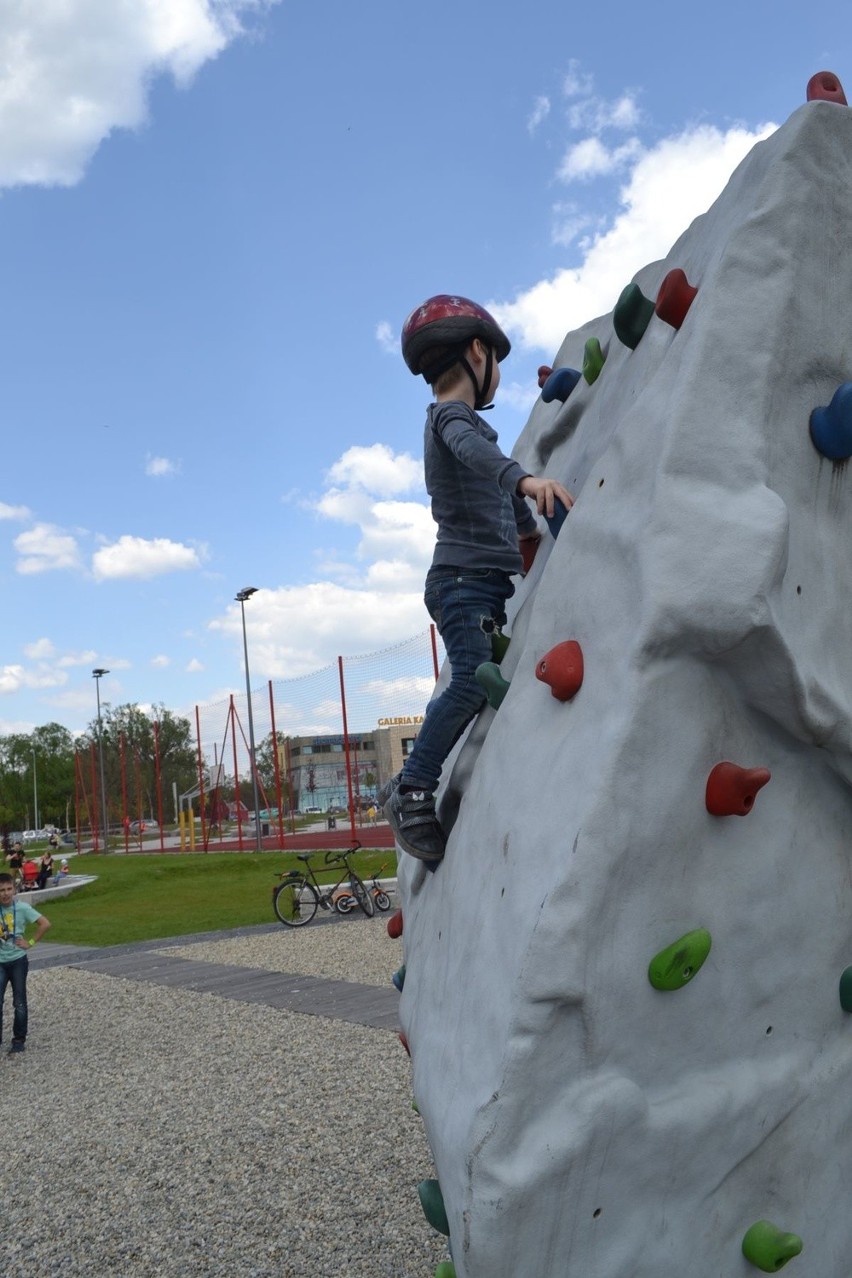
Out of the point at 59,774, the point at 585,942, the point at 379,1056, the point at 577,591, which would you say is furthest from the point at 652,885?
the point at 59,774

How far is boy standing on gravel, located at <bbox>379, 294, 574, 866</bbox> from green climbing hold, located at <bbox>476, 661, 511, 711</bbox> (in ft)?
0.65

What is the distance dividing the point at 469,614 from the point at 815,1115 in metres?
1.37

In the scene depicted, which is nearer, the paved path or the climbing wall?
the climbing wall

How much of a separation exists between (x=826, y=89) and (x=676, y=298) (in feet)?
1.72

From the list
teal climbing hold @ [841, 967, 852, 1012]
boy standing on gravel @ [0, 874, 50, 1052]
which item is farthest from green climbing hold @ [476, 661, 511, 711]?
boy standing on gravel @ [0, 874, 50, 1052]

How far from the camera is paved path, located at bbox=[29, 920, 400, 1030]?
29.0ft

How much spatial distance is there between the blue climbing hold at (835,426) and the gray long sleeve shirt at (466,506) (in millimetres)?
878

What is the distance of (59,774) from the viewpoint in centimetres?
7669

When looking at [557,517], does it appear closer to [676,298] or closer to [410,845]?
[676,298]

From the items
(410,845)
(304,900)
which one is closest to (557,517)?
(410,845)

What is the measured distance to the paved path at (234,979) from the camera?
29.0 feet

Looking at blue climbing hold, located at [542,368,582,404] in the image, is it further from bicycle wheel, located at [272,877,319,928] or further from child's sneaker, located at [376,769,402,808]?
bicycle wheel, located at [272,877,319,928]

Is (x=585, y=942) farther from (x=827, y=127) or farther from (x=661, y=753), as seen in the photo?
(x=827, y=127)

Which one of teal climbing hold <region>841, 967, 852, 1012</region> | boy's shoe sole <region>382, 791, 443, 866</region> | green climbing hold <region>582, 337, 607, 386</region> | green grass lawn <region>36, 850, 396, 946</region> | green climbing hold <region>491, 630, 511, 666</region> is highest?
green climbing hold <region>582, 337, 607, 386</region>
